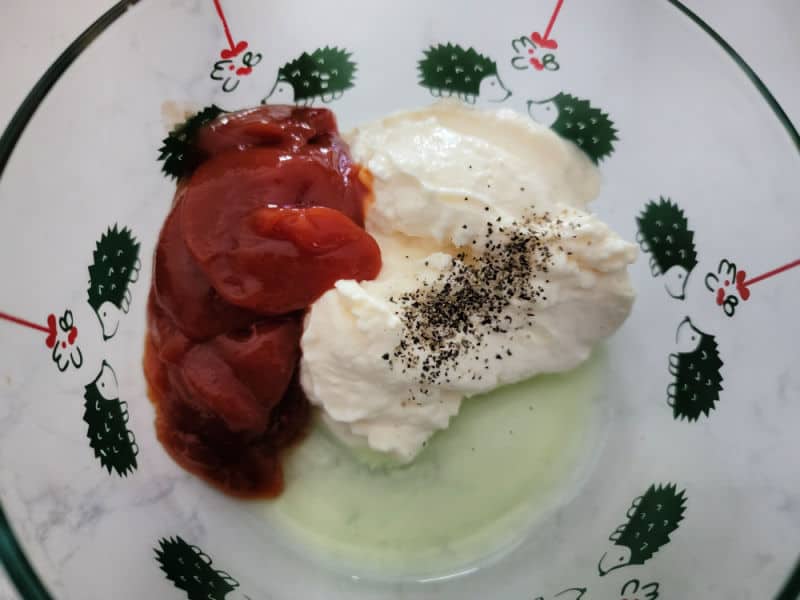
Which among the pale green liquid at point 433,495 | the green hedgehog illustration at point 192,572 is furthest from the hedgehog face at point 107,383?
the pale green liquid at point 433,495

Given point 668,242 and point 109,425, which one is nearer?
point 109,425

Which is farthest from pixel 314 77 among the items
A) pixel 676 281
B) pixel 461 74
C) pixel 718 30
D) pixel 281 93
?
pixel 718 30

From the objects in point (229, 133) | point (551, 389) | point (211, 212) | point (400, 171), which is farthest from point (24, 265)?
point (551, 389)

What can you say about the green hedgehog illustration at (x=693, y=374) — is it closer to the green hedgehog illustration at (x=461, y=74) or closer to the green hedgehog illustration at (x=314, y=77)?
the green hedgehog illustration at (x=461, y=74)

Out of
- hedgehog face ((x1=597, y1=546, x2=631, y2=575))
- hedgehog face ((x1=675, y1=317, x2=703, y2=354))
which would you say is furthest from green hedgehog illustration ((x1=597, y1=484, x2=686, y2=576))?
hedgehog face ((x1=675, y1=317, x2=703, y2=354))

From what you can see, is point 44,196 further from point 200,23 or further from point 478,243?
point 478,243

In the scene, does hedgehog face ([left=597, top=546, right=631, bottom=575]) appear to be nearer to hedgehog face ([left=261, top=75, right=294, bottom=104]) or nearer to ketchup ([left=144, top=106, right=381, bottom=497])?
ketchup ([left=144, top=106, right=381, bottom=497])

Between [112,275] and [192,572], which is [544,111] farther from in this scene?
[192,572]

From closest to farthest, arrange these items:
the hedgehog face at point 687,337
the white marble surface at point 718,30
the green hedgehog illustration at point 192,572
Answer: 1. the green hedgehog illustration at point 192,572
2. the hedgehog face at point 687,337
3. the white marble surface at point 718,30
